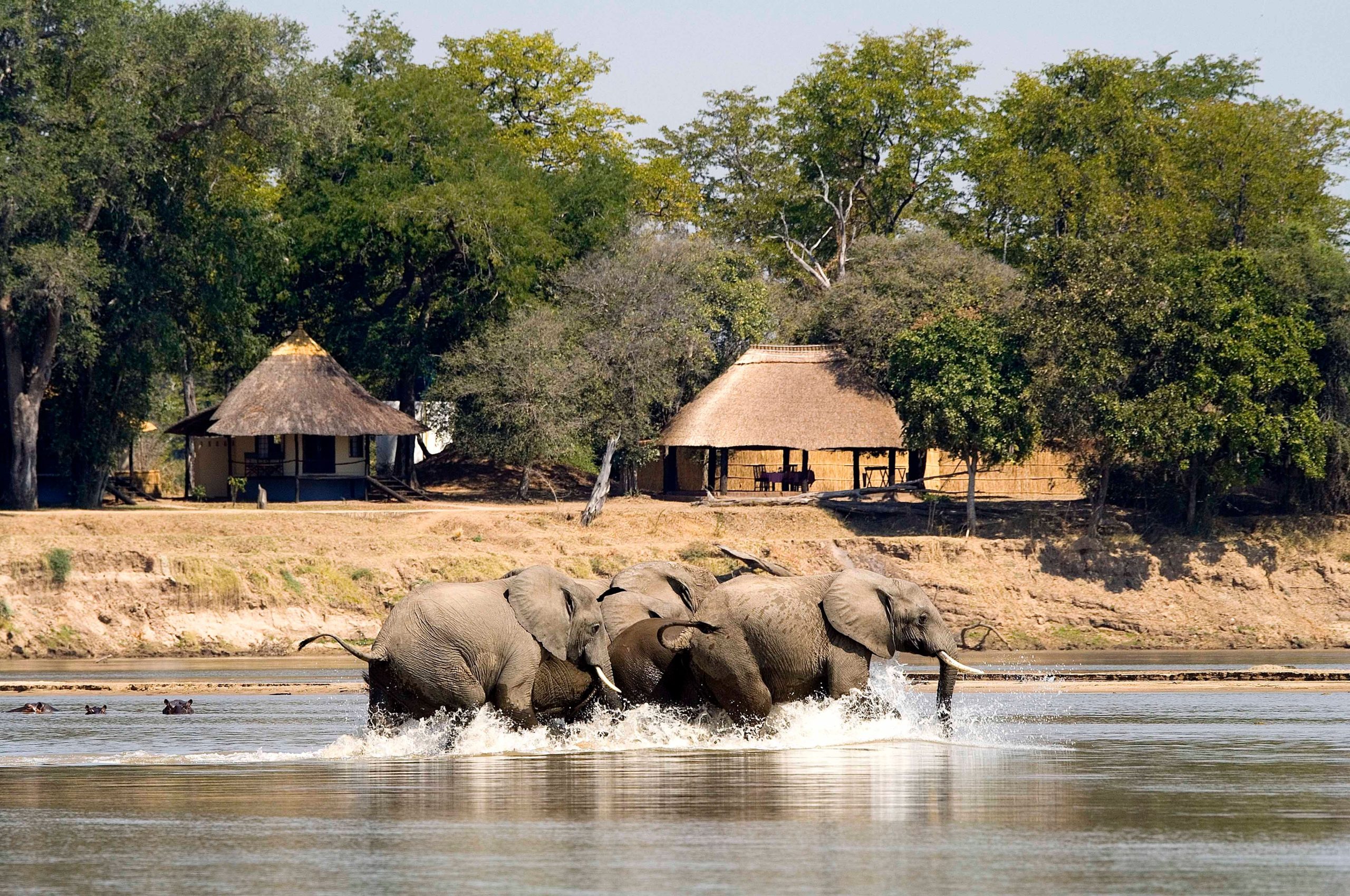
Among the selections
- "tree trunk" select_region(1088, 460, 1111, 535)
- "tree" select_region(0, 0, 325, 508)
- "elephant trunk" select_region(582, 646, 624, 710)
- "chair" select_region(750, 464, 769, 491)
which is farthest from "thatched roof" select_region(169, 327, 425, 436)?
"elephant trunk" select_region(582, 646, 624, 710)

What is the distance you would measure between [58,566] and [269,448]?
17.0m

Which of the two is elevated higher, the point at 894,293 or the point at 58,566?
the point at 894,293

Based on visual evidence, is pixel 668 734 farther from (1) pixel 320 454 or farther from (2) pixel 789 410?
(1) pixel 320 454

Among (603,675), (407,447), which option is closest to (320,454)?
(407,447)

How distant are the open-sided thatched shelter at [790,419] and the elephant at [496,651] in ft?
124

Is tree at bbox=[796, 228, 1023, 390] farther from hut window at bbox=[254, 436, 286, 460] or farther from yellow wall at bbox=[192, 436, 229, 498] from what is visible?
yellow wall at bbox=[192, 436, 229, 498]

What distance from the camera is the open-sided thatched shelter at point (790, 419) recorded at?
2459 inches

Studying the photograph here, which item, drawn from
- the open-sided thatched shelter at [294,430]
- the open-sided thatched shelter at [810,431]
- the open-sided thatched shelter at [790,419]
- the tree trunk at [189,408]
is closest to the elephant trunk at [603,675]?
the open-sided thatched shelter at [810,431]

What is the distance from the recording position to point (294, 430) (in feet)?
200

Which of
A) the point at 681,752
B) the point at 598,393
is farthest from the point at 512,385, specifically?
the point at 681,752

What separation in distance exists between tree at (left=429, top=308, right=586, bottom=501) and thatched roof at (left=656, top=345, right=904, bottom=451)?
12.4 ft

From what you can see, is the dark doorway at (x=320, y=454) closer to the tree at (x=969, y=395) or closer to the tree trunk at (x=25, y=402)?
the tree trunk at (x=25, y=402)

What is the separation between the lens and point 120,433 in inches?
2341

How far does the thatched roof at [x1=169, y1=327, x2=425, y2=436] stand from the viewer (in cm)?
6125
